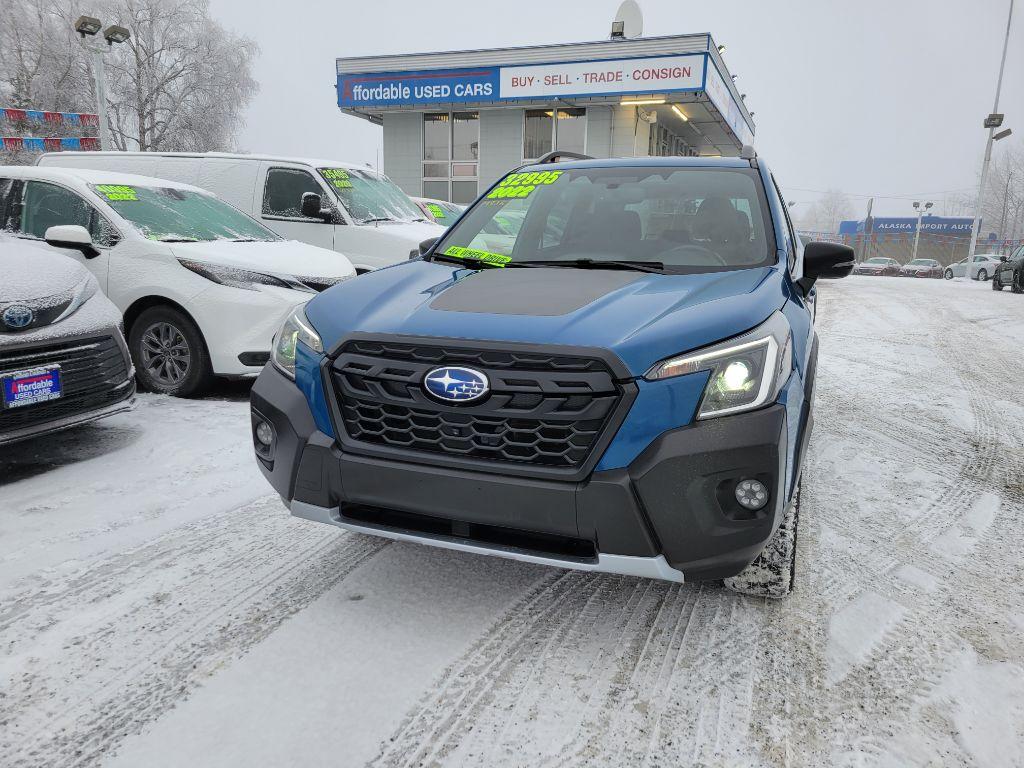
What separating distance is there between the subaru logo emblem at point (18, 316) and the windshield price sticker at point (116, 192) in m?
2.26

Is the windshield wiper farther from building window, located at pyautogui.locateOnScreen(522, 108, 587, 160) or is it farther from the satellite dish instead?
the satellite dish

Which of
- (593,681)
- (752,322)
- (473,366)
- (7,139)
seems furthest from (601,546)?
(7,139)

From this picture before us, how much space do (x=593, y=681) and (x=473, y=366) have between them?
1.02 metres

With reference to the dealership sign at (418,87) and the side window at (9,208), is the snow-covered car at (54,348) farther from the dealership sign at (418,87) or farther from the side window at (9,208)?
the dealership sign at (418,87)

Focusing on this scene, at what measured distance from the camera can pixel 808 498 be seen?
144 inches

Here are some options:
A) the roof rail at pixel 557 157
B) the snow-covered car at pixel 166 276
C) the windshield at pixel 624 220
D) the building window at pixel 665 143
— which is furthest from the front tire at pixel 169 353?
the building window at pixel 665 143

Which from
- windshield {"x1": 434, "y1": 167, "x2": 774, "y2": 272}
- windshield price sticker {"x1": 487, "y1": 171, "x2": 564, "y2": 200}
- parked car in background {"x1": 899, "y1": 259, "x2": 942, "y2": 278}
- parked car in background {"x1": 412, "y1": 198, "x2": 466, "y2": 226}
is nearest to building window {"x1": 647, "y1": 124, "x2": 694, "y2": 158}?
parked car in background {"x1": 412, "y1": 198, "x2": 466, "y2": 226}

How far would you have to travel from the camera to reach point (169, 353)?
5371 mm

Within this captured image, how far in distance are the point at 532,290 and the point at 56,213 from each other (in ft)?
15.4

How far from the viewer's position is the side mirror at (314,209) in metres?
7.84

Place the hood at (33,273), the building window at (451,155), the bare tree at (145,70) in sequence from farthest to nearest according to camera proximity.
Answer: the bare tree at (145,70) → the building window at (451,155) → the hood at (33,273)

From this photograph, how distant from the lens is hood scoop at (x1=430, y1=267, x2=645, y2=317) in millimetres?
2367

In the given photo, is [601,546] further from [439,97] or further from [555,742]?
[439,97]

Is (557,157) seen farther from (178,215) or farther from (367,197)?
(367,197)
